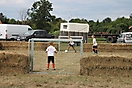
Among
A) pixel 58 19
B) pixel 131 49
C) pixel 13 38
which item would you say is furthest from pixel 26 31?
pixel 58 19

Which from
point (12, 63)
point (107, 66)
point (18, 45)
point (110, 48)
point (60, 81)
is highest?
point (18, 45)

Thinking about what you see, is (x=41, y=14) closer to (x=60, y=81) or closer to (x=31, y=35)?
(x=31, y=35)

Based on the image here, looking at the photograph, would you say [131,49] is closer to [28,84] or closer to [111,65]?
[111,65]

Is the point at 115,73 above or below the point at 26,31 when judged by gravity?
below

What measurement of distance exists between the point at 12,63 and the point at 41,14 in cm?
6660

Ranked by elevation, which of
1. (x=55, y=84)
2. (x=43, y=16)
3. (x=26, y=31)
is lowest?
(x=55, y=84)

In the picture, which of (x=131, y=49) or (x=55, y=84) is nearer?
(x=55, y=84)

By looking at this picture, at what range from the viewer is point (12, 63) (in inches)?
559

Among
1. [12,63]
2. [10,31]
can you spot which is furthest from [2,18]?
[12,63]

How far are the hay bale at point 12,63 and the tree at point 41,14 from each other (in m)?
65.1

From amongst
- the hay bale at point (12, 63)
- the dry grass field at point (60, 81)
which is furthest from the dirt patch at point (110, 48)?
the hay bale at point (12, 63)

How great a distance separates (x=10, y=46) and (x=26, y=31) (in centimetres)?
1190

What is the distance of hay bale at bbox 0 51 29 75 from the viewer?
14.1 metres

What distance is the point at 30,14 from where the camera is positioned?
81750 millimetres
